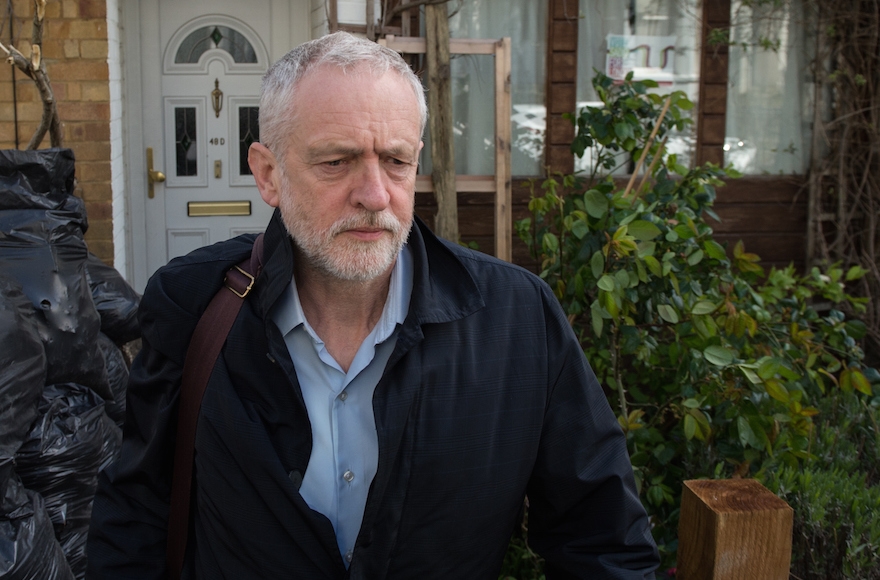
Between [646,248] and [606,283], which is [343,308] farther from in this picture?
[646,248]

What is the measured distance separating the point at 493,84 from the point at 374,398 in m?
4.35

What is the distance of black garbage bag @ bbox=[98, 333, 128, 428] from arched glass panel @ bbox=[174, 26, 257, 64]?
2511mm

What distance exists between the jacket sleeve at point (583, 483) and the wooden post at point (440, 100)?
240 centimetres

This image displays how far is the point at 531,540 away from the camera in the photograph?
168 centimetres

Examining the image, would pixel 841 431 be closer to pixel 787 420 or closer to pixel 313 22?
pixel 787 420

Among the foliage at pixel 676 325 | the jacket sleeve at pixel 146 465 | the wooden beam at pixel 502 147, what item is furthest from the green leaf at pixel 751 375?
the wooden beam at pixel 502 147

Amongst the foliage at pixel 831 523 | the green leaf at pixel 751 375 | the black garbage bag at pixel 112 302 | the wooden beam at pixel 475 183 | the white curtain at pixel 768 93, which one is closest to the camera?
the foliage at pixel 831 523

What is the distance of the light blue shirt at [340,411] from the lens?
1566 mm

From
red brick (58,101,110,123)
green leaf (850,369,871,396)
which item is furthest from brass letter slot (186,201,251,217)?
green leaf (850,369,871,396)

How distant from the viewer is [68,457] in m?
2.91

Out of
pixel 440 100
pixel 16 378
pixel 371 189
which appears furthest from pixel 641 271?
pixel 16 378

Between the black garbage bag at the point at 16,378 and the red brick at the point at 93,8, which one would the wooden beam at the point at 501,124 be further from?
the black garbage bag at the point at 16,378

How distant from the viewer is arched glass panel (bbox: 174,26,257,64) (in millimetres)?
5312

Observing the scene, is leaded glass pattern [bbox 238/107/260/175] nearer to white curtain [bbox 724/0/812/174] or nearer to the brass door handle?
the brass door handle
